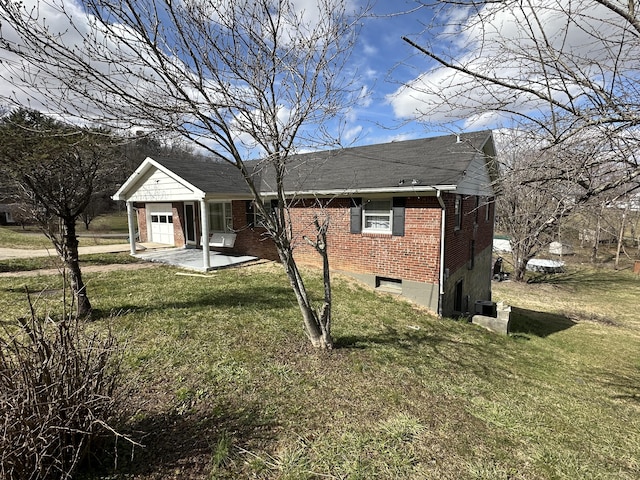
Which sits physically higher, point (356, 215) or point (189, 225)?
point (356, 215)

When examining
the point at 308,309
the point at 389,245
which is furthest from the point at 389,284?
the point at 308,309

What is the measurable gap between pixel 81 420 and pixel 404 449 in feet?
9.18

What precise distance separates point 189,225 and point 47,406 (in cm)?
1356

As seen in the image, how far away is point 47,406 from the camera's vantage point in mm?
2311

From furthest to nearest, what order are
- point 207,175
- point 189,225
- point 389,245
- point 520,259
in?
point 520,259
point 189,225
point 207,175
point 389,245

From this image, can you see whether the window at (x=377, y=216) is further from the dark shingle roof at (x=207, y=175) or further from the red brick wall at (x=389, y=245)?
the dark shingle roof at (x=207, y=175)

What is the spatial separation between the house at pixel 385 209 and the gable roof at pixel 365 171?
1.5 inches

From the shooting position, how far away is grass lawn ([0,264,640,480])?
289 centimetres

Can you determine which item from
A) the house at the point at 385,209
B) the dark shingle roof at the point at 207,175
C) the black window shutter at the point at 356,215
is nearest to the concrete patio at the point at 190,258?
the house at the point at 385,209

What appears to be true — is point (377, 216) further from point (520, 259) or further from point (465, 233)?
point (520, 259)

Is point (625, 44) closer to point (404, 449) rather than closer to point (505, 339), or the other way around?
point (404, 449)

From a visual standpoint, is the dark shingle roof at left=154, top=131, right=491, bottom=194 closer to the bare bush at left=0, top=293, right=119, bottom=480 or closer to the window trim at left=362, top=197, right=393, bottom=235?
the window trim at left=362, top=197, right=393, bottom=235

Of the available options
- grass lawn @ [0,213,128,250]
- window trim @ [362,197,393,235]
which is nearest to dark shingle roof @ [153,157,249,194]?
window trim @ [362,197,393,235]

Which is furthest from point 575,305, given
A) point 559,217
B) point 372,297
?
point 559,217
